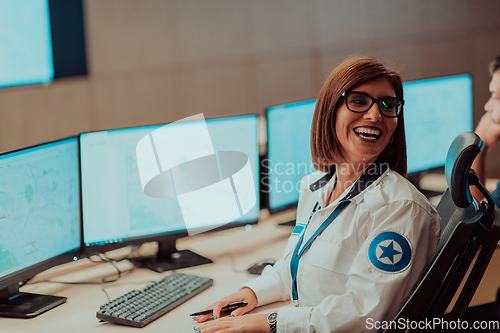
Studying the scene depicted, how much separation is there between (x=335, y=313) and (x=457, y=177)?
0.40 m

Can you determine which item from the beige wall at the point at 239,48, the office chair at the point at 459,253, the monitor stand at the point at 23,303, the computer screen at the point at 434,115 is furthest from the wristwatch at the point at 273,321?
the beige wall at the point at 239,48

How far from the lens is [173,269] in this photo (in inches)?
66.2

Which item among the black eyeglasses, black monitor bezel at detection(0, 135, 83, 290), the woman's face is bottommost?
black monitor bezel at detection(0, 135, 83, 290)

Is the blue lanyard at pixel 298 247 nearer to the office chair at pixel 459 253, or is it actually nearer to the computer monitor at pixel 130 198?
the office chair at pixel 459 253

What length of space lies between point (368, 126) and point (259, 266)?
660mm

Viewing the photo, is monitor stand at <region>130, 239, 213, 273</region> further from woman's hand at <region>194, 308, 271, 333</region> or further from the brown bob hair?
the brown bob hair

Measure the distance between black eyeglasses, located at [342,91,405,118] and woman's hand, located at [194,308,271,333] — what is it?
586 millimetres

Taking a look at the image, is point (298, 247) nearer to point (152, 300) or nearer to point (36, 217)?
point (152, 300)

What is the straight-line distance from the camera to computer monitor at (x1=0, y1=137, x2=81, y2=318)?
1.35 metres

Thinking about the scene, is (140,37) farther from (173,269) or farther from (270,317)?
(270,317)

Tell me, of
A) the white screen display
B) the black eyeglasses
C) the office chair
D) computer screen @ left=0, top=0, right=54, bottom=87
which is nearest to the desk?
the white screen display

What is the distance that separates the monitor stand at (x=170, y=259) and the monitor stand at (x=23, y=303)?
0.34 m

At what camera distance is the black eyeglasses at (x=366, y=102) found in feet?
4.06

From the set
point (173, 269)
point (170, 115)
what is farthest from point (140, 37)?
point (173, 269)
